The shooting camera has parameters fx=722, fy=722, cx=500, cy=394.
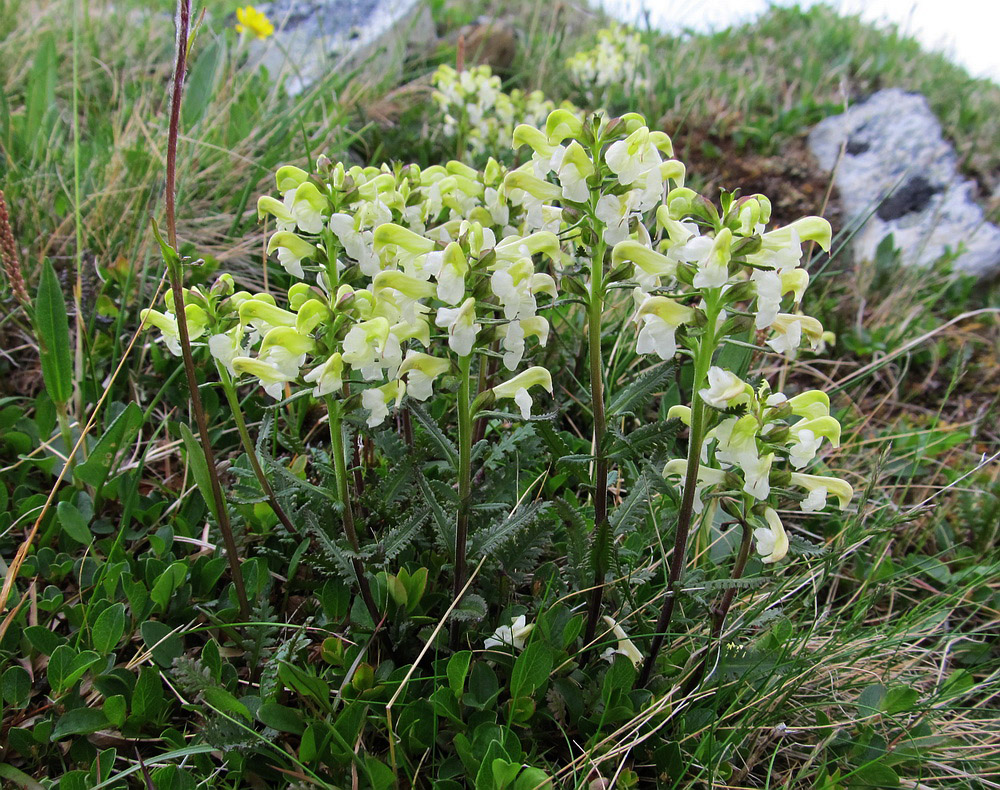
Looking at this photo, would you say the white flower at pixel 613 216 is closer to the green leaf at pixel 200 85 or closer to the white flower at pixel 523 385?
the white flower at pixel 523 385

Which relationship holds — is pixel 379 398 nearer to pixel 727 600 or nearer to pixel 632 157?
pixel 632 157

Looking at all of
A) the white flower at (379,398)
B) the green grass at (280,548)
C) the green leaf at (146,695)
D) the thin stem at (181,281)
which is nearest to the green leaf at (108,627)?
the green grass at (280,548)

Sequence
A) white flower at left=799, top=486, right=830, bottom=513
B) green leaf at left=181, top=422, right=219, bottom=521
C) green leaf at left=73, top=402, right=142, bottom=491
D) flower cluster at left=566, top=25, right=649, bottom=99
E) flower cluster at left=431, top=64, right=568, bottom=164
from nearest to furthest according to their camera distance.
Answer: white flower at left=799, top=486, right=830, bottom=513 → green leaf at left=181, top=422, right=219, bottom=521 → green leaf at left=73, top=402, right=142, bottom=491 → flower cluster at left=431, top=64, right=568, bottom=164 → flower cluster at left=566, top=25, right=649, bottom=99

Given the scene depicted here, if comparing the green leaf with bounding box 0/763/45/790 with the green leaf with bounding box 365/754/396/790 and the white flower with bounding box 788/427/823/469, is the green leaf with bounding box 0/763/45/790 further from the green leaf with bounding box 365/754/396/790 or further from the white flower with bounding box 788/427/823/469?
the white flower with bounding box 788/427/823/469

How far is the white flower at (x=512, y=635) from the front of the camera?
1.78 metres

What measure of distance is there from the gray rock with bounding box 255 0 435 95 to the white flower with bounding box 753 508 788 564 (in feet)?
15.2

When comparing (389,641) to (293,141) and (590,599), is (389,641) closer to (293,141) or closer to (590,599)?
(590,599)

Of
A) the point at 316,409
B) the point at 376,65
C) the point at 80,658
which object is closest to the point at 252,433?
the point at 316,409

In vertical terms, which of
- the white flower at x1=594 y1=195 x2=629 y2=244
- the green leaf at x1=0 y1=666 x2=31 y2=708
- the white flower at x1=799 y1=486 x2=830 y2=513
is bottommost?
the green leaf at x1=0 y1=666 x2=31 y2=708

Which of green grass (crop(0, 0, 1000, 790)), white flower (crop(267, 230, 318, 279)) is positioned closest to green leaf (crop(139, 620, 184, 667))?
green grass (crop(0, 0, 1000, 790))

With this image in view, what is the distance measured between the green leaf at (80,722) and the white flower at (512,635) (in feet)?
2.94

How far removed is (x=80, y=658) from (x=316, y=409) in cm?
Result: 116

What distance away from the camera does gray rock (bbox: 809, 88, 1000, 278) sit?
4504 millimetres

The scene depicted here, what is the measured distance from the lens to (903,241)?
465 centimetres
